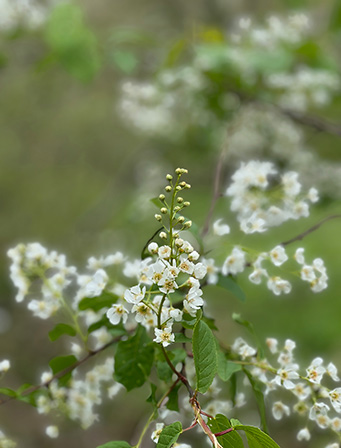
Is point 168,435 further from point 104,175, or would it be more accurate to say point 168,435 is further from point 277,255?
point 104,175

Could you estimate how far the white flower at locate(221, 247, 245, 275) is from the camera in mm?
725

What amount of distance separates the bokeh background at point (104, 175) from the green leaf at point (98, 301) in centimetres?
86

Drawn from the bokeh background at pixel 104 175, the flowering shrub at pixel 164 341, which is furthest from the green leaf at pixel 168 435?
the bokeh background at pixel 104 175

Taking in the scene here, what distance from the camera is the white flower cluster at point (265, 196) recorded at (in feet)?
2.81

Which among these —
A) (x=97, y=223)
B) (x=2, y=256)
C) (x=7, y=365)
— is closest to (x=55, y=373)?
(x=7, y=365)

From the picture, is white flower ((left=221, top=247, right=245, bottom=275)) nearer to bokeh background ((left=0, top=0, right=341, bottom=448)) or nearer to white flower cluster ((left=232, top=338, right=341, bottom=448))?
white flower cluster ((left=232, top=338, right=341, bottom=448))

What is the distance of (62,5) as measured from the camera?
5.06 ft

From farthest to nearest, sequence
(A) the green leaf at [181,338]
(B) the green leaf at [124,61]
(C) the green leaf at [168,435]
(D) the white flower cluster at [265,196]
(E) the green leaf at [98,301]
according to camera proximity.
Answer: (B) the green leaf at [124,61] < (D) the white flower cluster at [265,196] < (E) the green leaf at [98,301] < (A) the green leaf at [181,338] < (C) the green leaf at [168,435]

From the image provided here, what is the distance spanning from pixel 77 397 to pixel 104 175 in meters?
3.28

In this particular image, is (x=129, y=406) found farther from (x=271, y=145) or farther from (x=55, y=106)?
(x=55, y=106)

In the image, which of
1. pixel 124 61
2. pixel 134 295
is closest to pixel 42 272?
pixel 134 295

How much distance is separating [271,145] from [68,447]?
1.98m

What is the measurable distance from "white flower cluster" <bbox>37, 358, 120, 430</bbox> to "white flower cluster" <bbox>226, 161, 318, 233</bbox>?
33 cm

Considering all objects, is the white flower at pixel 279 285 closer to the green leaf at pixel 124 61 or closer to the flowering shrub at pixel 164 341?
the flowering shrub at pixel 164 341
